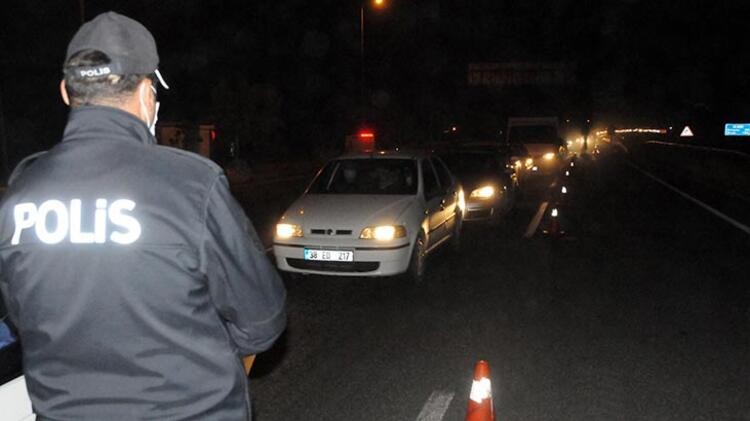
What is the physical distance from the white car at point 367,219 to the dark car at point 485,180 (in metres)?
2.94

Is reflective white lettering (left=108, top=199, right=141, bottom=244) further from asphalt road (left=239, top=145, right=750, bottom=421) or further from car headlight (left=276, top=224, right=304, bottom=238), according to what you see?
car headlight (left=276, top=224, right=304, bottom=238)

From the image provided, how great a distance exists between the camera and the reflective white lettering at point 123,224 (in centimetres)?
166

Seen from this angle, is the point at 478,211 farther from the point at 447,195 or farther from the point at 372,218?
the point at 372,218

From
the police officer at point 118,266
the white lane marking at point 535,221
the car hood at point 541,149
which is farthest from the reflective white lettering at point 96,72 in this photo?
the car hood at point 541,149

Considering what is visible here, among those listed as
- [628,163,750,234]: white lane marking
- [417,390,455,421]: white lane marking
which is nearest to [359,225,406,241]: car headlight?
[417,390,455,421]: white lane marking

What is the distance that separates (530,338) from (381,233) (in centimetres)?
240

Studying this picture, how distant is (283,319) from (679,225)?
13.6m

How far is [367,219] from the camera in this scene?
8219 mm

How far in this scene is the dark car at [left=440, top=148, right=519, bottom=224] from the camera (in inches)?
513

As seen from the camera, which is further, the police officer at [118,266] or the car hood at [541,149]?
the car hood at [541,149]

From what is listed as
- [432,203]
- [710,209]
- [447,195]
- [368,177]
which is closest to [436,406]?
[432,203]

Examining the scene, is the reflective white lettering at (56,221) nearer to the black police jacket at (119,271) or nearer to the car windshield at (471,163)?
the black police jacket at (119,271)

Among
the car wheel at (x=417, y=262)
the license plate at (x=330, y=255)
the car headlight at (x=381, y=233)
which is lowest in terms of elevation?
the car wheel at (x=417, y=262)

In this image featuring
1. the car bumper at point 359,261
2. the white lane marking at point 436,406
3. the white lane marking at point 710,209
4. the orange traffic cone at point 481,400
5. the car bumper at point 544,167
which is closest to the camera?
the orange traffic cone at point 481,400
